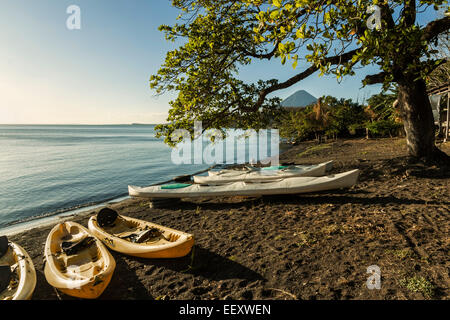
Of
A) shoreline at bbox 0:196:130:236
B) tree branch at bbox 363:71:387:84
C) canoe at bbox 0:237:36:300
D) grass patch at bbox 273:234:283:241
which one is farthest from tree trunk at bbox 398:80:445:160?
shoreline at bbox 0:196:130:236

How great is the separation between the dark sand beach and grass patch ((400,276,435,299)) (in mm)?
12

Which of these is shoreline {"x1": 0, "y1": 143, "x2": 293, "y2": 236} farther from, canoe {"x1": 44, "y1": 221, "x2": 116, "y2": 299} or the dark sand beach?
canoe {"x1": 44, "y1": 221, "x2": 116, "y2": 299}

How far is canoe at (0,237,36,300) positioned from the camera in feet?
13.4

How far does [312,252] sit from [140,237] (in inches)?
168

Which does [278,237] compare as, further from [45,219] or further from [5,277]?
[45,219]

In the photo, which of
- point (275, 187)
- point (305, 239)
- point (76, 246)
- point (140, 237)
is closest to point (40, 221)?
point (76, 246)

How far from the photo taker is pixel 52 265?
4.91 metres

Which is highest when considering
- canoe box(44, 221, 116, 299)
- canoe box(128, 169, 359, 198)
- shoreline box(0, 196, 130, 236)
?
canoe box(128, 169, 359, 198)

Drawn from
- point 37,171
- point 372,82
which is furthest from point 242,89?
point 37,171

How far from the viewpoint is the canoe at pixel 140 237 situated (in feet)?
17.1

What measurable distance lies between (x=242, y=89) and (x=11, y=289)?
10.7 meters

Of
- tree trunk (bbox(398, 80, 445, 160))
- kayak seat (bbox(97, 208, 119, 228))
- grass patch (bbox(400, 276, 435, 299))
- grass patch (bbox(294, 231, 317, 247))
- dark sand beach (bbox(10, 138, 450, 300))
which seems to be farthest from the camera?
tree trunk (bbox(398, 80, 445, 160))

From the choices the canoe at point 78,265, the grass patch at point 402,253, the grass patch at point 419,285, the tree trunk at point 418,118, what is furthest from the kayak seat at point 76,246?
the tree trunk at point 418,118
